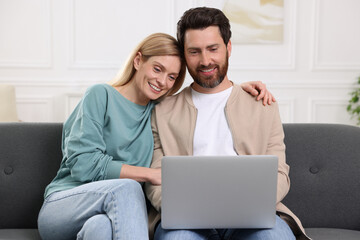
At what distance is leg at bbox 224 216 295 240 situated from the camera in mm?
1360

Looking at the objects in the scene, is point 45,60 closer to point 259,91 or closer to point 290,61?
point 290,61

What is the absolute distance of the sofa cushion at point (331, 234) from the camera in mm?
1614

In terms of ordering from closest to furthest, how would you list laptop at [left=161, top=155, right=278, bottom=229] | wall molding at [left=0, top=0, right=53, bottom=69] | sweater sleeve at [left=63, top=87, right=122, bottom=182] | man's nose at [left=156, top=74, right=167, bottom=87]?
laptop at [left=161, top=155, right=278, bottom=229] → sweater sleeve at [left=63, top=87, right=122, bottom=182] → man's nose at [left=156, top=74, right=167, bottom=87] → wall molding at [left=0, top=0, right=53, bottom=69]

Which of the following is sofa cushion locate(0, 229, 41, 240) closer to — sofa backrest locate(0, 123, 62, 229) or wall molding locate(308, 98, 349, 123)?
sofa backrest locate(0, 123, 62, 229)

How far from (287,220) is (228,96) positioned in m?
0.58

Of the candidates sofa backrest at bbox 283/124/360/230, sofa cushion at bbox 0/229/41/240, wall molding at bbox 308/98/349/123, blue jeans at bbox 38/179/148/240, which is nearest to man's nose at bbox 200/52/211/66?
sofa backrest at bbox 283/124/360/230

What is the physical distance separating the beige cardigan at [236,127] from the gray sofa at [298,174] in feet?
0.38

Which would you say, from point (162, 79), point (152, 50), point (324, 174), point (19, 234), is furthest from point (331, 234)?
point (19, 234)

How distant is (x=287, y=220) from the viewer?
1.58m

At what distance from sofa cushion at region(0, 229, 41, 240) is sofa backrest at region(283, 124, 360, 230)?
989 mm

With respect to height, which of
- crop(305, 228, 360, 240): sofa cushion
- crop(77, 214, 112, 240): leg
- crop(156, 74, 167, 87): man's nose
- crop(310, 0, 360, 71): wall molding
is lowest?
crop(305, 228, 360, 240): sofa cushion

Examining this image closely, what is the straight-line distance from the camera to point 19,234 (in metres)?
1.63

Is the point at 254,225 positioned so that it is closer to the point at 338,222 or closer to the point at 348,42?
the point at 338,222

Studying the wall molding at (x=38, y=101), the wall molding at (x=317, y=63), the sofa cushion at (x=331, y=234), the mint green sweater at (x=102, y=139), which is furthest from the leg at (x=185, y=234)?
the wall molding at (x=317, y=63)
